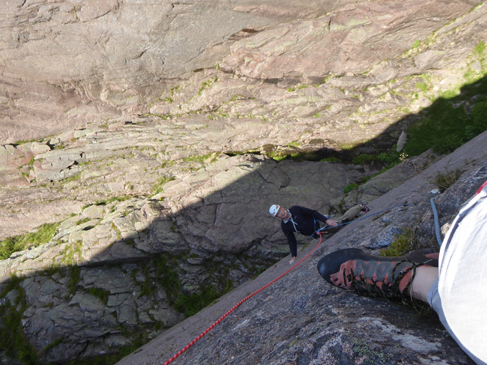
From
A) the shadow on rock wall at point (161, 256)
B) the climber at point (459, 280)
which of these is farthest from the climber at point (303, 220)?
the climber at point (459, 280)

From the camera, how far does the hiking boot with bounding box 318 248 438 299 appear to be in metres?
2.83

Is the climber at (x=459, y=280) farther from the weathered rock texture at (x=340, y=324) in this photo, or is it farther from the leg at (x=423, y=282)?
the weathered rock texture at (x=340, y=324)

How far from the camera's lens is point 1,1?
9.00 metres

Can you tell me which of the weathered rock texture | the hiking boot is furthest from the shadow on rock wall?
the hiking boot

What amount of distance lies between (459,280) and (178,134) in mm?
12528

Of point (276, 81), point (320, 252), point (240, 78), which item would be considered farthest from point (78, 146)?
point (320, 252)

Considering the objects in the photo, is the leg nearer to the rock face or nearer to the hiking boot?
the hiking boot

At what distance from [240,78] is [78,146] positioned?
9.04m

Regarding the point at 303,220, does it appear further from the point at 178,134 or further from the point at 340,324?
the point at 178,134

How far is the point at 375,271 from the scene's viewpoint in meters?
3.08

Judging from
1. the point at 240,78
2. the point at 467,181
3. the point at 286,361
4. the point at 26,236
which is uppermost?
the point at 240,78

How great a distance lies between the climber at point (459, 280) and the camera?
1.79m

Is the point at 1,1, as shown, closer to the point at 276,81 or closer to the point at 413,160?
the point at 276,81

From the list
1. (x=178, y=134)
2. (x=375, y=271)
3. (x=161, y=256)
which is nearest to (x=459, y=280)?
(x=375, y=271)
